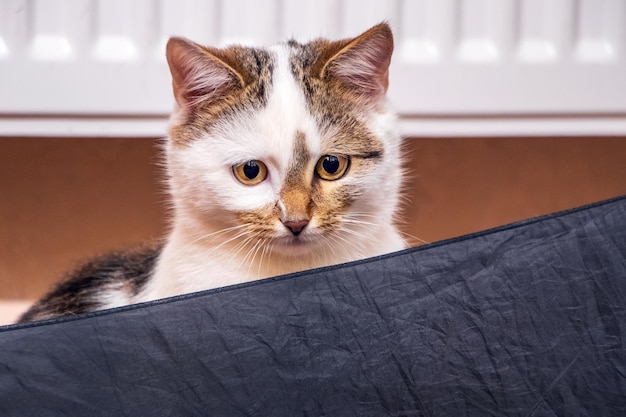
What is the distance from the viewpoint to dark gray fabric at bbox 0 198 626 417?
1.93 feet

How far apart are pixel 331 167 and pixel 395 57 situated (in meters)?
0.32

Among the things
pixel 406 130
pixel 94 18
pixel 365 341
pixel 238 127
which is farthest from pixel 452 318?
pixel 94 18

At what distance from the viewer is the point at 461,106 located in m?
1.02

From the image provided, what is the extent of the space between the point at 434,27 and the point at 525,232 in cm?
45

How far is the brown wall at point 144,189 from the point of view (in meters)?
1.25

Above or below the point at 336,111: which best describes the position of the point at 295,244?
below

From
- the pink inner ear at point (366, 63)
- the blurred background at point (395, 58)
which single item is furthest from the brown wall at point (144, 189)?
the pink inner ear at point (366, 63)

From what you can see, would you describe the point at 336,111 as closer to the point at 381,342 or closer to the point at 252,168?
the point at 252,168

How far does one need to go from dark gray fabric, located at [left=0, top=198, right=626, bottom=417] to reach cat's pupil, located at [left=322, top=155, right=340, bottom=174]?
16cm

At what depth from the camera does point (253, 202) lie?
737 mm

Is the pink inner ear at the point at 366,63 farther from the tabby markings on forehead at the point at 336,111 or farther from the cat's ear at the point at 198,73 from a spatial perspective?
the cat's ear at the point at 198,73

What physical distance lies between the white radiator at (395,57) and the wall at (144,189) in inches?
8.7

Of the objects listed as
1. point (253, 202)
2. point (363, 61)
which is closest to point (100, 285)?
point (253, 202)

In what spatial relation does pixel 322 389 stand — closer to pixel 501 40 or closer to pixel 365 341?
pixel 365 341
